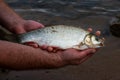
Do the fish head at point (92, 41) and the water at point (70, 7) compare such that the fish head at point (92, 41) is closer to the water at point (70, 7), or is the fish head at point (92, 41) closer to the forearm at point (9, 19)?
the forearm at point (9, 19)

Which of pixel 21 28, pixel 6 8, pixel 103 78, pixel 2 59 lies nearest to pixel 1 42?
pixel 2 59

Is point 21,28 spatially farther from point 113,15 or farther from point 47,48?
point 113,15

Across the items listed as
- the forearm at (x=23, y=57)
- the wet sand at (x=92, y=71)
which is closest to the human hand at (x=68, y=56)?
the forearm at (x=23, y=57)

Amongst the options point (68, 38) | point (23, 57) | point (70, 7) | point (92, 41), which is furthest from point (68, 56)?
point (70, 7)

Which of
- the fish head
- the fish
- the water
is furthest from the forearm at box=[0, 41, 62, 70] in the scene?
the water

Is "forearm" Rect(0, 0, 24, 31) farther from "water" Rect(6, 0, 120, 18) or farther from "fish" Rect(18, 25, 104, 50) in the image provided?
"water" Rect(6, 0, 120, 18)
